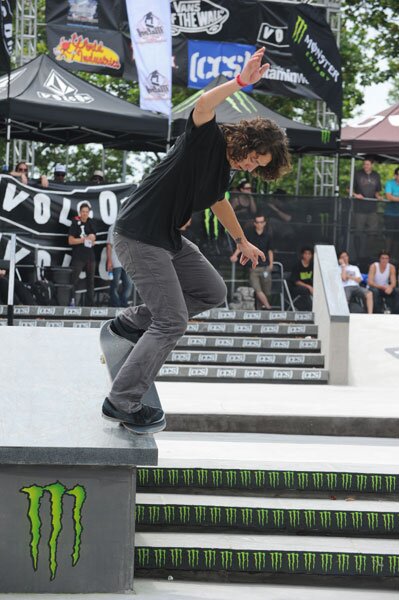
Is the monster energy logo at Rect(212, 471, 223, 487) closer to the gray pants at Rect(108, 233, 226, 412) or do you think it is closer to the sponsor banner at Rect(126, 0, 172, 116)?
the gray pants at Rect(108, 233, 226, 412)

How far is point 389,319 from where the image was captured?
44.3ft

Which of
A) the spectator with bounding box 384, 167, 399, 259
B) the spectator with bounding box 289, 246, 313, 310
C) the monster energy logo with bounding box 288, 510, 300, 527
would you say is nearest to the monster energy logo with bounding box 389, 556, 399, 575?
the monster energy logo with bounding box 288, 510, 300, 527

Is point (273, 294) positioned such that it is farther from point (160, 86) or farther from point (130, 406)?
point (130, 406)

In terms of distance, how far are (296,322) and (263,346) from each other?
1.00m

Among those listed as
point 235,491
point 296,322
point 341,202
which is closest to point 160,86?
point 341,202

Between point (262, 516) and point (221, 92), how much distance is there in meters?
2.44

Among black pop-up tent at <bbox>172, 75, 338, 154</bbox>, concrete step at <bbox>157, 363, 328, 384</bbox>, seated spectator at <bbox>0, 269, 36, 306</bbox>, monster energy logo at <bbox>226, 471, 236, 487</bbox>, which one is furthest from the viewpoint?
black pop-up tent at <bbox>172, 75, 338, 154</bbox>

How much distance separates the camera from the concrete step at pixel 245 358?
12.2 meters

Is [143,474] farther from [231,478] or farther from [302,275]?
[302,275]

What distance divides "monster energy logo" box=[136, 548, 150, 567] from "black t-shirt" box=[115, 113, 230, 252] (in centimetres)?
159

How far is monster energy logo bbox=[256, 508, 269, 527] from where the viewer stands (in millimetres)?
5723

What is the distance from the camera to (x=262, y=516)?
5734 mm

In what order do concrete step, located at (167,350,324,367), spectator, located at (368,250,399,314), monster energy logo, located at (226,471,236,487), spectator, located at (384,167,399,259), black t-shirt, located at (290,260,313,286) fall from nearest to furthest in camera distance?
monster energy logo, located at (226,471,236,487)
concrete step, located at (167,350,324,367)
black t-shirt, located at (290,260,313,286)
spectator, located at (368,250,399,314)
spectator, located at (384,167,399,259)

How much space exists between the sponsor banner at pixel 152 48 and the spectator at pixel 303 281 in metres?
3.54
